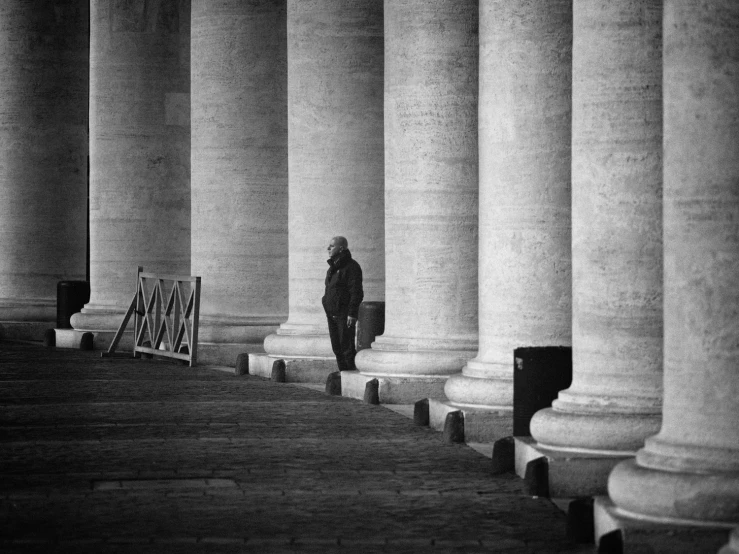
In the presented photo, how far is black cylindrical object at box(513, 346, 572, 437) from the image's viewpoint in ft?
116

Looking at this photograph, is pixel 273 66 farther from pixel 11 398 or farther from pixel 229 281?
pixel 11 398

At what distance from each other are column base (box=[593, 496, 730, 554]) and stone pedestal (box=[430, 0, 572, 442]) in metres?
14.7

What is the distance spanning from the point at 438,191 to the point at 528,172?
9.40 m

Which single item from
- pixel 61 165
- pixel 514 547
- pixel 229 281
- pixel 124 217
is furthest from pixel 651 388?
pixel 61 165

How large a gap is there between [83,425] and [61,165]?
43.8 metres

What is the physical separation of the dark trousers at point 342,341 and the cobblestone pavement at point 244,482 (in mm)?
4467

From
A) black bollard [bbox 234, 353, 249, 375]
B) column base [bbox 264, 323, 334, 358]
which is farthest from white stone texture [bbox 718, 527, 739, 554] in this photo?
black bollard [bbox 234, 353, 249, 375]

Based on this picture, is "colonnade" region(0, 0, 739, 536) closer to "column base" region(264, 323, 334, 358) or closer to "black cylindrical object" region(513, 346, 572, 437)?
"column base" region(264, 323, 334, 358)

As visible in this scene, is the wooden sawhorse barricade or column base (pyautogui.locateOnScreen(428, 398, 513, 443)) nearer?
column base (pyautogui.locateOnScreen(428, 398, 513, 443))

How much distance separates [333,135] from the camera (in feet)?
192

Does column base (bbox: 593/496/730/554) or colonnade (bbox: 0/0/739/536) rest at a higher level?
colonnade (bbox: 0/0/739/536)

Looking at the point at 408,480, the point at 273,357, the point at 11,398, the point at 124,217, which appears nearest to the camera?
the point at 408,480

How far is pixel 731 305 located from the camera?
2472 centimetres

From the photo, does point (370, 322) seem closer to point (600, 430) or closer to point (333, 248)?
point (333, 248)
